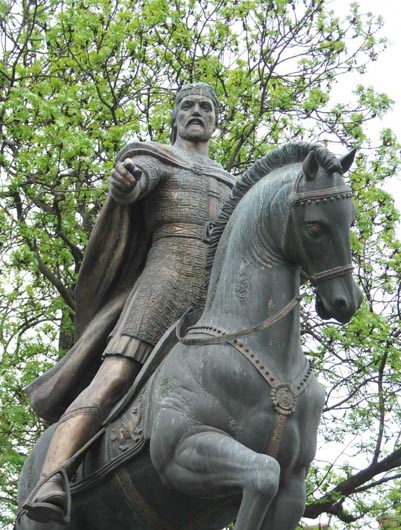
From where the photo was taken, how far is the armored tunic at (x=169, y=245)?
26.3 feet

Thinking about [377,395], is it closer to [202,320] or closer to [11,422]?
[11,422]

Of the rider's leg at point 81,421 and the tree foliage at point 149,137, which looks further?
the tree foliage at point 149,137

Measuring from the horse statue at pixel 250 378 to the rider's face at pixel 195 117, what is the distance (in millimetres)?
1127

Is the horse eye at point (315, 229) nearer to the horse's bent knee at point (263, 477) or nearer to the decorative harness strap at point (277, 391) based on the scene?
the decorative harness strap at point (277, 391)

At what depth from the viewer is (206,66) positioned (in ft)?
55.0

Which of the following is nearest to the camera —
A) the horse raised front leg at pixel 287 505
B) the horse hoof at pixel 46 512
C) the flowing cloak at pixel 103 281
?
the horse raised front leg at pixel 287 505

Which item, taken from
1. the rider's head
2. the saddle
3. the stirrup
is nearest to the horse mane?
the saddle

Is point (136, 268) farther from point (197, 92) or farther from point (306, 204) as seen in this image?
point (306, 204)

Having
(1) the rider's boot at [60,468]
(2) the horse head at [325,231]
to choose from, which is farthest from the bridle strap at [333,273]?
(1) the rider's boot at [60,468]

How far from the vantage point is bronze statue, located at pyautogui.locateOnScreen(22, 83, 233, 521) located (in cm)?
781

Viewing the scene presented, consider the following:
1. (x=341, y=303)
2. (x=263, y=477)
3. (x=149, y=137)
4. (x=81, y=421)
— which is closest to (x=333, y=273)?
(x=341, y=303)

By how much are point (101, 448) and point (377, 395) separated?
8048 millimetres

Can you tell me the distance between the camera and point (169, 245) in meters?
8.23

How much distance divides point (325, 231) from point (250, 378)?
88cm
